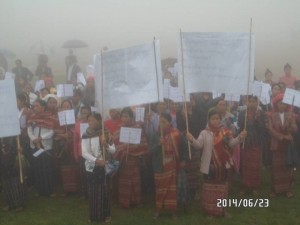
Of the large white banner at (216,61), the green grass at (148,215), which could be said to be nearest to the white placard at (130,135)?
the large white banner at (216,61)

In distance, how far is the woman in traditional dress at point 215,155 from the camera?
5867mm

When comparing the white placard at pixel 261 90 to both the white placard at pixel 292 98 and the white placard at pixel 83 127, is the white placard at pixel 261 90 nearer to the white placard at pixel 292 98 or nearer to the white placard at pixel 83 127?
the white placard at pixel 292 98

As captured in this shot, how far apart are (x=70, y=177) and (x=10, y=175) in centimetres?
107

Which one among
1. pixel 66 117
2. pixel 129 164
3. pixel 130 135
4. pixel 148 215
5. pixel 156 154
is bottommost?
pixel 148 215

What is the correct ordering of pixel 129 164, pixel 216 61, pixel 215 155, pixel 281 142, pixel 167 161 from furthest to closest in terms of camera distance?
pixel 281 142 < pixel 129 164 < pixel 167 161 < pixel 215 155 < pixel 216 61

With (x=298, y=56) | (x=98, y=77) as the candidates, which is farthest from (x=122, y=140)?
(x=298, y=56)

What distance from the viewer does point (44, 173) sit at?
7.30m

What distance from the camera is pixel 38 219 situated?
21.1ft

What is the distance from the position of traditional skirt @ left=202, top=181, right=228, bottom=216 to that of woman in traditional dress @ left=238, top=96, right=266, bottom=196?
108 cm

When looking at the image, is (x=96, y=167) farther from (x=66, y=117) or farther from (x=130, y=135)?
(x=66, y=117)

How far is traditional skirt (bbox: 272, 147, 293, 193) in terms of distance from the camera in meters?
6.73

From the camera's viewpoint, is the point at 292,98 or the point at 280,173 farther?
the point at 280,173

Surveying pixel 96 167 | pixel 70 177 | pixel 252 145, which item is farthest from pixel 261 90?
pixel 70 177

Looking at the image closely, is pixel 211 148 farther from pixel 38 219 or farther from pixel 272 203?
pixel 38 219
